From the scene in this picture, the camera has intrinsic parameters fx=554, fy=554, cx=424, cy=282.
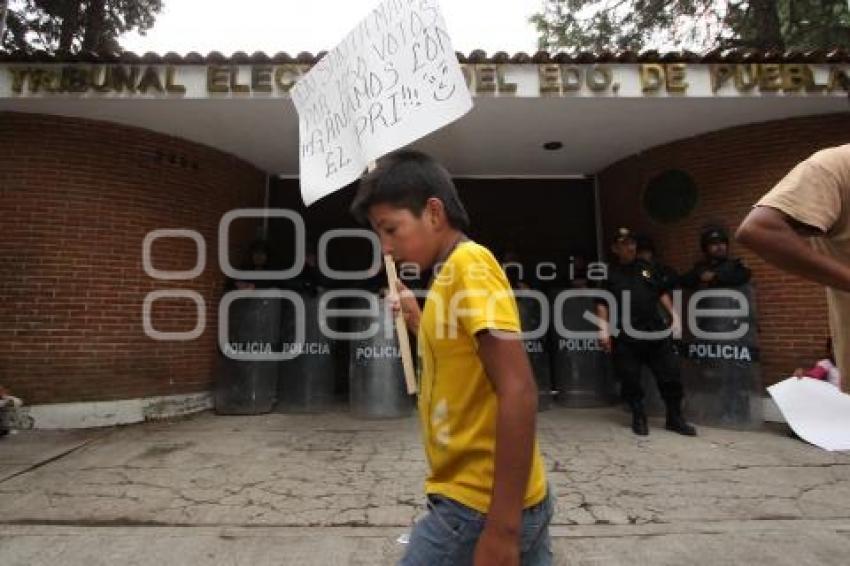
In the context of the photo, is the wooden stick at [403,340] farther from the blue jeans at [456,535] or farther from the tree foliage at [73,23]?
the tree foliage at [73,23]

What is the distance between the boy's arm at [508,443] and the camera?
1071 mm

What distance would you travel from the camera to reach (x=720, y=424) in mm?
5250

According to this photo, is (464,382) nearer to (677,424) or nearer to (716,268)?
(677,424)

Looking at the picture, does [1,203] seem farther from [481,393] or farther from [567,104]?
[481,393]

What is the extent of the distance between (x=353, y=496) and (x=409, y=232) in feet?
8.81

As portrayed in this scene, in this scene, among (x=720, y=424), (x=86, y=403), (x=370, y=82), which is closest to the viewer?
(x=370, y=82)

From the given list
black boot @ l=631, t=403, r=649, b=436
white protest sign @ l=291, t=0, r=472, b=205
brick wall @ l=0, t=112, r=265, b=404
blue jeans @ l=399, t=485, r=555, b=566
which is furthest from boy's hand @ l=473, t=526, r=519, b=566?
brick wall @ l=0, t=112, r=265, b=404

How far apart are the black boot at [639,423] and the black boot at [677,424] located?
217mm

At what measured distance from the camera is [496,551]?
1066 millimetres

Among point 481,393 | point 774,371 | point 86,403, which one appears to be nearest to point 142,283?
point 86,403

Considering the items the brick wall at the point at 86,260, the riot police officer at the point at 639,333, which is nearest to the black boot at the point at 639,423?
the riot police officer at the point at 639,333

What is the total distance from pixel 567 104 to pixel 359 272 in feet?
11.7

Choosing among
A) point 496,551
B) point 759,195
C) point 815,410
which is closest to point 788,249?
point 496,551

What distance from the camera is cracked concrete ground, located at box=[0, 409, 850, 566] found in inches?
108
